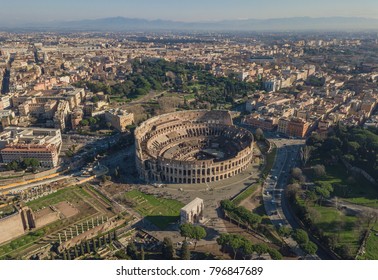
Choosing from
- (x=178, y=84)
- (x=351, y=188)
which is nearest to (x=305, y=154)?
(x=351, y=188)

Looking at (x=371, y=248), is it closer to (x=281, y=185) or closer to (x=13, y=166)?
(x=281, y=185)

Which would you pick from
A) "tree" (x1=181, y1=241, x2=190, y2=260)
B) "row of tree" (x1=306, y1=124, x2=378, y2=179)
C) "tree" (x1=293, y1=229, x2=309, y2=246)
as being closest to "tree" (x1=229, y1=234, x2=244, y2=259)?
"tree" (x1=181, y1=241, x2=190, y2=260)

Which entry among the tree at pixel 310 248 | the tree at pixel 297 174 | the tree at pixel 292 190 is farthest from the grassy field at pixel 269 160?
the tree at pixel 310 248

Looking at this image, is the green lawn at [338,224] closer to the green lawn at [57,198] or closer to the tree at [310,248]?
the tree at [310,248]

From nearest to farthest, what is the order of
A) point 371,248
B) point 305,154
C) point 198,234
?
1. point 371,248
2. point 198,234
3. point 305,154
